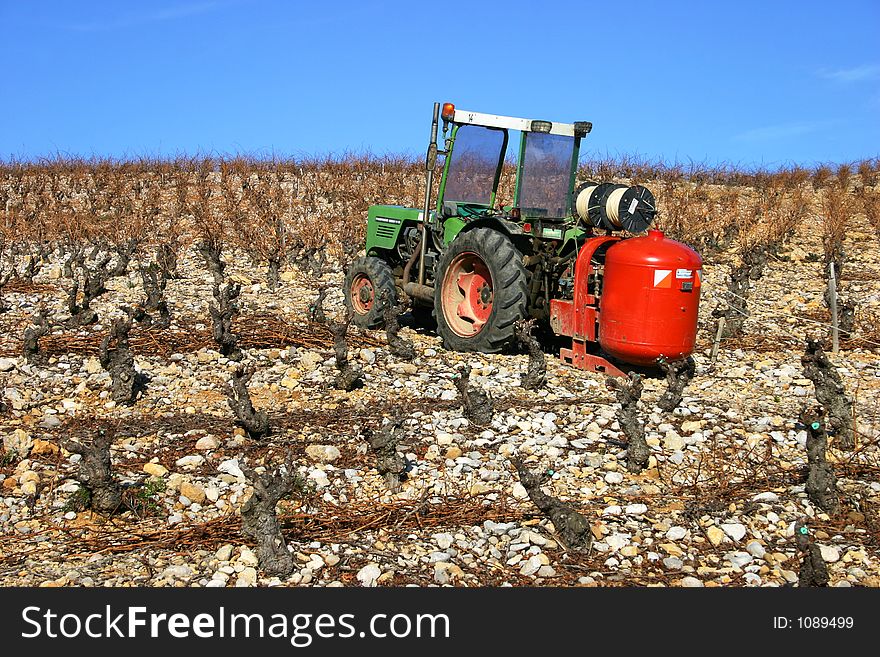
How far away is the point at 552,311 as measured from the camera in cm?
713

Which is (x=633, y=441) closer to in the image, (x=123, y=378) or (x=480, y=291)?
(x=480, y=291)

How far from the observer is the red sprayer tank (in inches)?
247

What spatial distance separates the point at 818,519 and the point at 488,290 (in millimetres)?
3879

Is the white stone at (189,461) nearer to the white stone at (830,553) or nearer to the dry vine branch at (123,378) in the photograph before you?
the dry vine branch at (123,378)

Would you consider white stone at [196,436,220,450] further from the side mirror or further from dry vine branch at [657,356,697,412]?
the side mirror

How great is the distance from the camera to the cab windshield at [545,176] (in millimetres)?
7875

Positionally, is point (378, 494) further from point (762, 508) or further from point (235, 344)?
point (235, 344)

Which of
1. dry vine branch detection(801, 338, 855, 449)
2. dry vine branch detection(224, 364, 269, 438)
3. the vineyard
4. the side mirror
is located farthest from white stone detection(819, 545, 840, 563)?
the side mirror

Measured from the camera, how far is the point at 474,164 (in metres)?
8.28

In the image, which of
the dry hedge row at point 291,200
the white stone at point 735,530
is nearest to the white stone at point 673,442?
the white stone at point 735,530

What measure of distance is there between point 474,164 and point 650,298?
9.03ft

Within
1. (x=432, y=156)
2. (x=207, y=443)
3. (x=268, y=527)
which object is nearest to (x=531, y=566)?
(x=268, y=527)

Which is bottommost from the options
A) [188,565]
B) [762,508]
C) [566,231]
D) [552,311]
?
[188,565]
